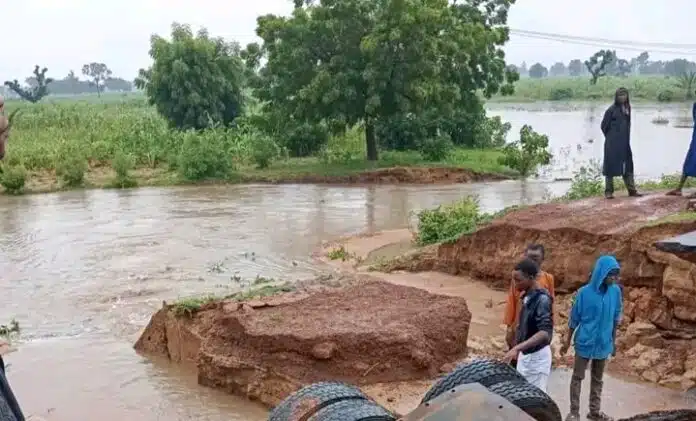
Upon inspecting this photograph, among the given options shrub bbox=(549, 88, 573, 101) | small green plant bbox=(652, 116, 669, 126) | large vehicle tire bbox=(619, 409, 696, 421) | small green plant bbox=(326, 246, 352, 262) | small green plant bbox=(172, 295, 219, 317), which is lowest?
small green plant bbox=(326, 246, 352, 262)

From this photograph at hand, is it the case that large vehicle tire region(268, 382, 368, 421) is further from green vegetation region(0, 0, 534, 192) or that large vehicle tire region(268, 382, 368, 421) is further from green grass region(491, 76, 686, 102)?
green grass region(491, 76, 686, 102)

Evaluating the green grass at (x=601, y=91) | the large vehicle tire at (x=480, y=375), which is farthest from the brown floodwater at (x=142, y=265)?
the green grass at (x=601, y=91)

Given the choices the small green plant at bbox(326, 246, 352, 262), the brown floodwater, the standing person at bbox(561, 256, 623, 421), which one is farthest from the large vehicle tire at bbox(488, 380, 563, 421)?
the small green plant at bbox(326, 246, 352, 262)

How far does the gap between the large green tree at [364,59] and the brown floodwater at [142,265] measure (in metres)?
2.89

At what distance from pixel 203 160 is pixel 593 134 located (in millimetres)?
25563

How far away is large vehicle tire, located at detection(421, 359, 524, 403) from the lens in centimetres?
378

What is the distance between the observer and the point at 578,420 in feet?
21.7

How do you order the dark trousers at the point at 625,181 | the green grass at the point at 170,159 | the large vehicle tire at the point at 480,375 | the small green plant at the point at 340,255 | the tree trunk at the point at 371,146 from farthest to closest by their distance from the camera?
the tree trunk at the point at 371,146, the green grass at the point at 170,159, the small green plant at the point at 340,255, the dark trousers at the point at 625,181, the large vehicle tire at the point at 480,375

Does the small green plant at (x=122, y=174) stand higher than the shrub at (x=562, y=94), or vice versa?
the shrub at (x=562, y=94)

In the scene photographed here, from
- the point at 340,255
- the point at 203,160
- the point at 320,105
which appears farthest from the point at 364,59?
the point at 340,255

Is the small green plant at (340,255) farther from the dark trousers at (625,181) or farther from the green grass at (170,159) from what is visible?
the green grass at (170,159)

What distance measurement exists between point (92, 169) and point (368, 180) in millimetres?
10519

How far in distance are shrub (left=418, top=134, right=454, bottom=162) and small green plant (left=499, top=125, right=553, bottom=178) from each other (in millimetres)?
2151

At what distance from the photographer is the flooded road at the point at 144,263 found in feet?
27.6
